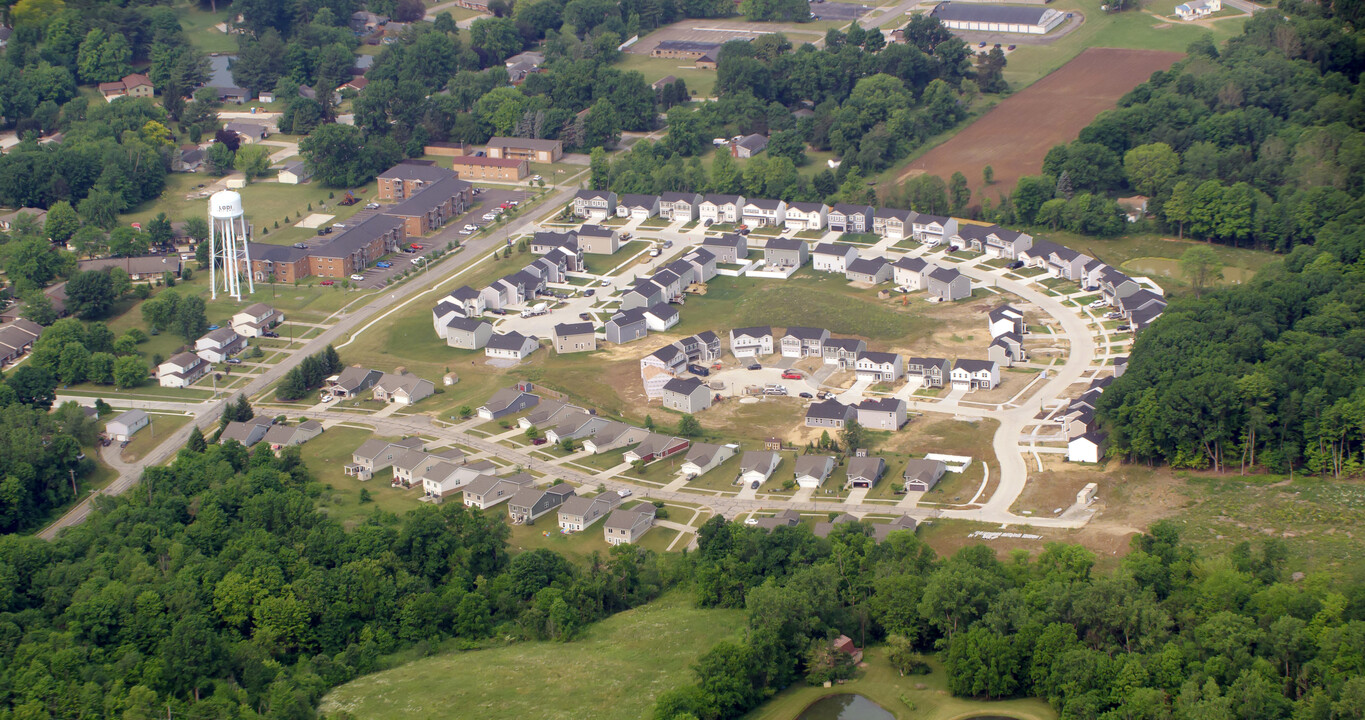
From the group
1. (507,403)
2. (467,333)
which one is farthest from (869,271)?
(507,403)

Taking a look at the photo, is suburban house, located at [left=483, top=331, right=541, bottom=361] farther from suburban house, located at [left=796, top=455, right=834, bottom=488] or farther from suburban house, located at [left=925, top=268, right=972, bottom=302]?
suburban house, located at [left=925, top=268, right=972, bottom=302]

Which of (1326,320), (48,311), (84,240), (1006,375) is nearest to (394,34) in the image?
(84,240)

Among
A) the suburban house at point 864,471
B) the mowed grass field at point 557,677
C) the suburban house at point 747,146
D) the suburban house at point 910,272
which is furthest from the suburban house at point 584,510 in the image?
the suburban house at point 747,146

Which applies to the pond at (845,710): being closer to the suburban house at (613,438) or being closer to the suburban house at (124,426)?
the suburban house at (613,438)

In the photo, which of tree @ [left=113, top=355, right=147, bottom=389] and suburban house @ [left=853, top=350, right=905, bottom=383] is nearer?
suburban house @ [left=853, top=350, right=905, bottom=383]

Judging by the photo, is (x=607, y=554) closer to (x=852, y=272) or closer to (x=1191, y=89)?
(x=852, y=272)

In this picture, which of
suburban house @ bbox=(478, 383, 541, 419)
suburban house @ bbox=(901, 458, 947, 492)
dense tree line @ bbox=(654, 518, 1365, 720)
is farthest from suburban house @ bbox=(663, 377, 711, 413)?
dense tree line @ bbox=(654, 518, 1365, 720)
